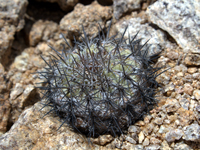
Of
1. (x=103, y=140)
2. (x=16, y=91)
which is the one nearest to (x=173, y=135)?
(x=103, y=140)

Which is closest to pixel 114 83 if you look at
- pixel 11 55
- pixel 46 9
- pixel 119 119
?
pixel 119 119

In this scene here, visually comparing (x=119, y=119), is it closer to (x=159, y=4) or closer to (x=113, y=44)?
(x=113, y=44)

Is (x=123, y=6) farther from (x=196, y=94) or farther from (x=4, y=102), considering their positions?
(x=4, y=102)

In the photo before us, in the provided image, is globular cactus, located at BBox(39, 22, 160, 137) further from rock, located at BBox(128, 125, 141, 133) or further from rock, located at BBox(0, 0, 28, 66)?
rock, located at BBox(0, 0, 28, 66)

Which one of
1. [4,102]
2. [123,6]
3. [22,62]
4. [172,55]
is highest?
[123,6]

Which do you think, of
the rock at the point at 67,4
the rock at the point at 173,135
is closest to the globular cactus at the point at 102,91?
the rock at the point at 173,135

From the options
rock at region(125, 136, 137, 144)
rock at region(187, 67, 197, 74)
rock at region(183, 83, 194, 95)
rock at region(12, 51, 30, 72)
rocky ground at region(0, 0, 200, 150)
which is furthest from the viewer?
rock at region(12, 51, 30, 72)

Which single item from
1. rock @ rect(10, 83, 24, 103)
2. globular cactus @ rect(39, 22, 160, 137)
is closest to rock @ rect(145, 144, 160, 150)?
globular cactus @ rect(39, 22, 160, 137)
